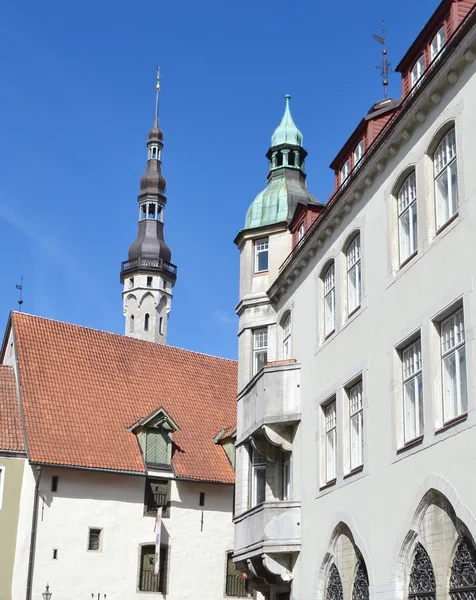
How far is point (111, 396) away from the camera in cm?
3441

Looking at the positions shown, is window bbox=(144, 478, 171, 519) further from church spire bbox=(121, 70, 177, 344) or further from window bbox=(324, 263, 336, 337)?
church spire bbox=(121, 70, 177, 344)

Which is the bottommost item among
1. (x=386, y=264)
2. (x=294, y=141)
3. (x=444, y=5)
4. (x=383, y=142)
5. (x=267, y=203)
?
(x=386, y=264)

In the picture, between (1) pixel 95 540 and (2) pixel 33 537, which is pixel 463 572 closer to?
(2) pixel 33 537

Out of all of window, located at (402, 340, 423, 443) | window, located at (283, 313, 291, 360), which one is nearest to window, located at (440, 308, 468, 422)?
window, located at (402, 340, 423, 443)

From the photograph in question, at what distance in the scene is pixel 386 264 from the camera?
15.9 m

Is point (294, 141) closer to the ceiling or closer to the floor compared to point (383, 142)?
closer to the ceiling

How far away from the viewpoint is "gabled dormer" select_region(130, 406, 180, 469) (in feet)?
106

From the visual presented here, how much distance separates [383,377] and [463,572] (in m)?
4.00

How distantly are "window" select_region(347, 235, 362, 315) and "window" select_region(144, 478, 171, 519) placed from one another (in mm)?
16082

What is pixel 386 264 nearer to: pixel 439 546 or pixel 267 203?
pixel 439 546

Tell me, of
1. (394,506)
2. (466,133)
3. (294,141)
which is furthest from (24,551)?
(466,133)

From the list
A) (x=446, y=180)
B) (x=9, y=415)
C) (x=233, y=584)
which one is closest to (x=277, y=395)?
(x=446, y=180)

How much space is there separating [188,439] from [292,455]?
14.2 meters

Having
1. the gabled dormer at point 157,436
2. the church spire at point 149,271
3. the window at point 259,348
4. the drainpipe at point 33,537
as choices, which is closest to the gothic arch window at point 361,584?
the window at point 259,348
